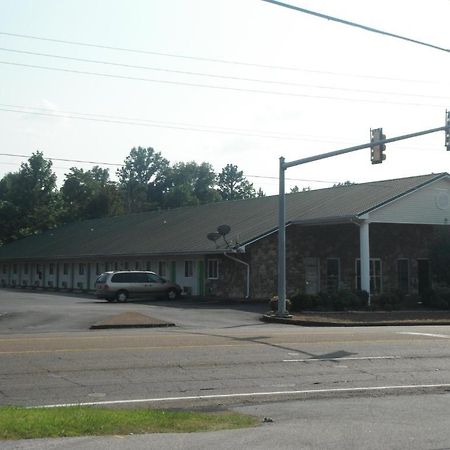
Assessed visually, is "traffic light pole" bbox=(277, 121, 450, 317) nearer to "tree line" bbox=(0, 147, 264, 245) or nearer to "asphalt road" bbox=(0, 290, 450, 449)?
"asphalt road" bbox=(0, 290, 450, 449)

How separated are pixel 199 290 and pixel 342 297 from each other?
10.4 metres

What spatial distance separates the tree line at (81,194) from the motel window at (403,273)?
54710mm

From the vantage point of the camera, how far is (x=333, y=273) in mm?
39281

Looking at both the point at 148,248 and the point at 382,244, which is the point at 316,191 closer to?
the point at 382,244

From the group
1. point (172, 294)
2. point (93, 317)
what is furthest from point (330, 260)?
point (93, 317)

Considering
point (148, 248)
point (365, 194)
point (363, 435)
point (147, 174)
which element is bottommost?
point (363, 435)

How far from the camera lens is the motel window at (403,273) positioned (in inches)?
1583

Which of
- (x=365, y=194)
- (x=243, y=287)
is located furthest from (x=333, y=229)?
(x=243, y=287)

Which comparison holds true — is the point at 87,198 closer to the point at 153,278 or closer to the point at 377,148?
the point at 153,278

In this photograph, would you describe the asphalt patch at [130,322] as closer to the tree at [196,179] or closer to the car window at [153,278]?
the car window at [153,278]

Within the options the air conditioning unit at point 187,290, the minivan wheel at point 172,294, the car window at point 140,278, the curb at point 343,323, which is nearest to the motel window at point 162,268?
the air conditioning unit at point 187,290

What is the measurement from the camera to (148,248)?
4338cm

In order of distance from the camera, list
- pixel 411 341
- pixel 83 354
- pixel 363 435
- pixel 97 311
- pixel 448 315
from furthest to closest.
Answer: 1. pixel 448 315
2. pixel 97 311
3. pixel 411 341
4. pixel 83 354
5. pixel 363 435

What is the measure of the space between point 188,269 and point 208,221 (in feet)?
17.6
